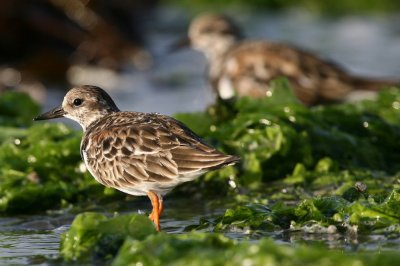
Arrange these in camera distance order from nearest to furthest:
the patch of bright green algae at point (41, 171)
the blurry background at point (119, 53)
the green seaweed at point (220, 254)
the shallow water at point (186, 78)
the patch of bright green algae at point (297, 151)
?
1. the green seaweed at point (220, 254)
2. the shallow water at point (186, 78)
3. the patch of bright green algae at point (297, 151)
4. the patch of bright green algae at point (41, 171)
5. the blurry background at point (119, 53)

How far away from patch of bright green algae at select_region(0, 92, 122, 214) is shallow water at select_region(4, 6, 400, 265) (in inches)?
6.0

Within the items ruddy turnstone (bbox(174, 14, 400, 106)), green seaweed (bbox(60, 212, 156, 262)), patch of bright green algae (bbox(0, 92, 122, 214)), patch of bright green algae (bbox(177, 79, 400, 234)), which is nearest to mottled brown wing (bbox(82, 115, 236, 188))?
patch of bright green algae (bbox(177, 79, 400, 234))

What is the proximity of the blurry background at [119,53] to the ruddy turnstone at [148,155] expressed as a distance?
443 cm

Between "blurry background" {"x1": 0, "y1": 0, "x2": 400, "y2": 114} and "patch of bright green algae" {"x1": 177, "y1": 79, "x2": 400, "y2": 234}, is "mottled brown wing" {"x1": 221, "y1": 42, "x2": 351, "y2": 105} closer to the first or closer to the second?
"blurry background" {"x1": 0, "y1": 0, "x2": 400, "y2": 114}

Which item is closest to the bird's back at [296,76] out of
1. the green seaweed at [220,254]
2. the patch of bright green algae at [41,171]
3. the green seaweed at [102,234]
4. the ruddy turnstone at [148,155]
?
the patch of bright green algae at [41,171]

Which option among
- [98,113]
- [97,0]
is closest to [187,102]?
[97,0]

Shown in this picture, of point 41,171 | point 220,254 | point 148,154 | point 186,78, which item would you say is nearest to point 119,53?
point 186,78

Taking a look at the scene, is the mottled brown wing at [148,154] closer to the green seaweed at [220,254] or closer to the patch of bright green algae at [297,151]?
the patch of bright green algae at [297,151]

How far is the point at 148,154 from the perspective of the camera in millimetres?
4707

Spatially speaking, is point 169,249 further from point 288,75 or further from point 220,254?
point 288,75

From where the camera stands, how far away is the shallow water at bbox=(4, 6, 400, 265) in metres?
4.59

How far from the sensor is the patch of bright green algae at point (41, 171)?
570 centimetres

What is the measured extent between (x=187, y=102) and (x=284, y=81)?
3.39 m

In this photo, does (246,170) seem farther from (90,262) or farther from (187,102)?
(187,102)
